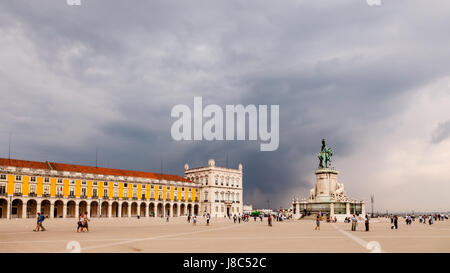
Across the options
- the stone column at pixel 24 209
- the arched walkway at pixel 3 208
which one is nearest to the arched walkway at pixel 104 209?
Result: the stone column at pixel 24 209

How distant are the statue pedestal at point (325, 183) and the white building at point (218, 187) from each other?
53171 millimetres

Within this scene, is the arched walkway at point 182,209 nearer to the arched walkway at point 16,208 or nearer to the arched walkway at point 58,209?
the arched walkway at point 58,209

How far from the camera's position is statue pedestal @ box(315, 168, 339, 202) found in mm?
58594

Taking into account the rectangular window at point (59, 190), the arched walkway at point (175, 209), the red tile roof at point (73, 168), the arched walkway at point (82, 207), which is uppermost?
the red tile roof at point (73, 168)

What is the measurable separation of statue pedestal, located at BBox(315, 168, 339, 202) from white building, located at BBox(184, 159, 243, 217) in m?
53.2

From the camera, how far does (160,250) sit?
16016 mm

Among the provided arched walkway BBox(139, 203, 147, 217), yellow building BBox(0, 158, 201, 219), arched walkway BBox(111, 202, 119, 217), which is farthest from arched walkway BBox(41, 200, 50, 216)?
arched walkway BBox(139, 203, 147, 217)

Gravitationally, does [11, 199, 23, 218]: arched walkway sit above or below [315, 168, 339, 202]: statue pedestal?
below

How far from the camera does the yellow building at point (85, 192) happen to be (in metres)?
76.5

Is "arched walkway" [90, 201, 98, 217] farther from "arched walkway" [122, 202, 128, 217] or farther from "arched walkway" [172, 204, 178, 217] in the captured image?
"arched walkway" [172, 204, 178, 217]

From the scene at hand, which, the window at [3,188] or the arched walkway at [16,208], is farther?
the arched walkway at [16,208]

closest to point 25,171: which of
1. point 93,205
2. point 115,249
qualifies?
point 93,205
